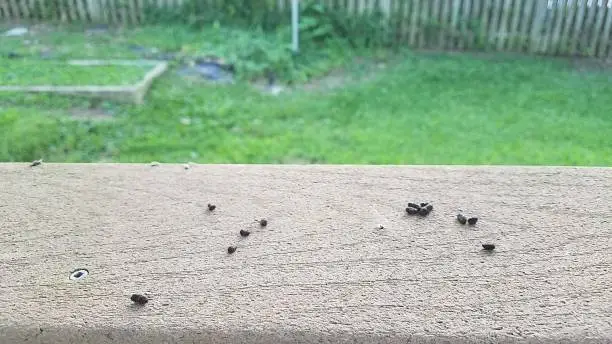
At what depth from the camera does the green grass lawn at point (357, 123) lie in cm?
349

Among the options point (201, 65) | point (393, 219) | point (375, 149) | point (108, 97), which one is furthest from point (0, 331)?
point (201, 65)

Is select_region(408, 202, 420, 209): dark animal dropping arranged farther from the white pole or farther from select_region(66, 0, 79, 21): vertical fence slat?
select_region(66, 0, 79, 21): vertical fence slat

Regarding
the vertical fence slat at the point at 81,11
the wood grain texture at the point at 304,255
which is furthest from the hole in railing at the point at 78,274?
the vertical fence slat at the point at 81,11

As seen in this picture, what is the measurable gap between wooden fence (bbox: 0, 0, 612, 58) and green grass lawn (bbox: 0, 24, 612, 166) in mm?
802

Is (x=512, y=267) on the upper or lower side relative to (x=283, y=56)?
upper

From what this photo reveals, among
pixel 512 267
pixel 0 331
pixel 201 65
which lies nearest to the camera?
pixel 0 331

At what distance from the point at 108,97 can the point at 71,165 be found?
3.06 metres

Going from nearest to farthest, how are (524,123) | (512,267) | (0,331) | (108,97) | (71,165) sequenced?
(0,331)
(512,267)
(71,165)
(524,123)
(108,97)

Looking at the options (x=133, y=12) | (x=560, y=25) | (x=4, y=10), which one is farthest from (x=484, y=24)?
(x=4, y=10)

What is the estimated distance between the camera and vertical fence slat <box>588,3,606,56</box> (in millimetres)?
5965

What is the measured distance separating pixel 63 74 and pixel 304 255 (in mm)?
4200

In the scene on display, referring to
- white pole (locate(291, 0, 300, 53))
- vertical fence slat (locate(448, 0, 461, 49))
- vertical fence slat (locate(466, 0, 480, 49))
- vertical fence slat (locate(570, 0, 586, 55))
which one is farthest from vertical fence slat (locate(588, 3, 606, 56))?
white pole (locate(291, 0, 300, 53))

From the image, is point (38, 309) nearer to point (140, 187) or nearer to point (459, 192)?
point (140, 187)

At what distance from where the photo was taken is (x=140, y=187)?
4.50 feet
